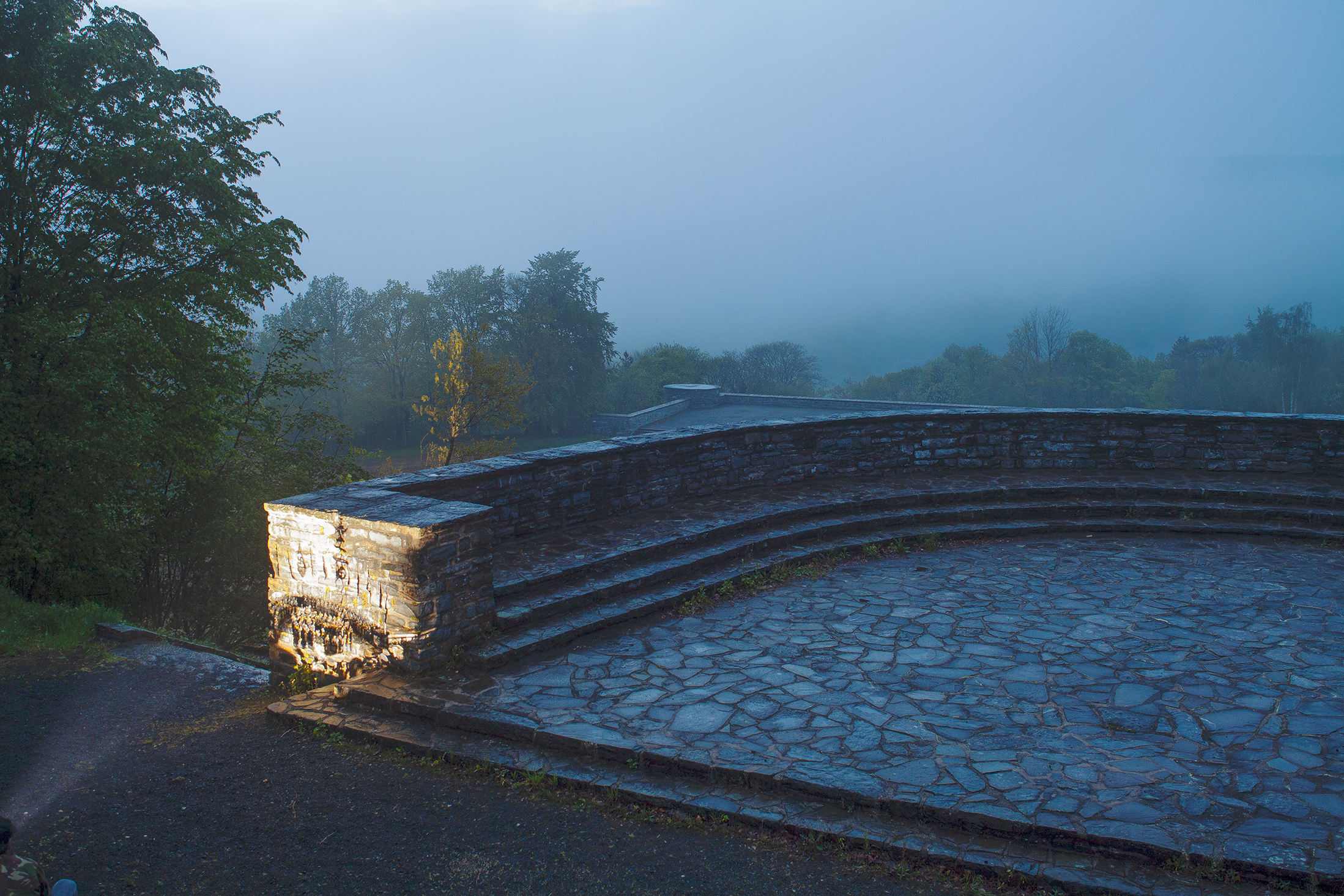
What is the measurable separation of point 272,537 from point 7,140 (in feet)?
38.5

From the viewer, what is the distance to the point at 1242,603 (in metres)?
6.07

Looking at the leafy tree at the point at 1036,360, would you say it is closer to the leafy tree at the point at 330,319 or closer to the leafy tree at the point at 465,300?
the leafy tree at the point at 465,300

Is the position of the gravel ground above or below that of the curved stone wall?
below

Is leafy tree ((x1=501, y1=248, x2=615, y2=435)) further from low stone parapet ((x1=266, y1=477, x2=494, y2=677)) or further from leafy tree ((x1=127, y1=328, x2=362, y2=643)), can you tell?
low stone parapet ((x1=266, y1=477, x2=494, y2=677))

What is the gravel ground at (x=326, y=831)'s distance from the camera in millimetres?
3146

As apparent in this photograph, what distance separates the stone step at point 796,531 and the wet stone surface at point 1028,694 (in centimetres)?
43

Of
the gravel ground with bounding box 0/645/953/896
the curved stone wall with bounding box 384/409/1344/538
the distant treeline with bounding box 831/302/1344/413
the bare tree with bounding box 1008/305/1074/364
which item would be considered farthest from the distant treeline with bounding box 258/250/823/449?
the gravel ground with bounding box 0/645/953/896

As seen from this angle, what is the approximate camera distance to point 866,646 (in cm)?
531

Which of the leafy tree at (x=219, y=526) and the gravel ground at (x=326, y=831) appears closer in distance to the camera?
the gravel ground at (x=326, y=831)

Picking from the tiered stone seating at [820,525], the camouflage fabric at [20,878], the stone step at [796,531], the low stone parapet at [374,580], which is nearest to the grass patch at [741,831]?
the low stone parapet at [374,580]

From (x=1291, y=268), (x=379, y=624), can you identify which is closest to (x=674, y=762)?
(x=379, y=624)

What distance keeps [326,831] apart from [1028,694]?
3784mm

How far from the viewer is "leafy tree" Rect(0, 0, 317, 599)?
34.1 feet

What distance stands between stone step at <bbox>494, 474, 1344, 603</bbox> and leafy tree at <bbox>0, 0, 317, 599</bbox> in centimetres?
752
